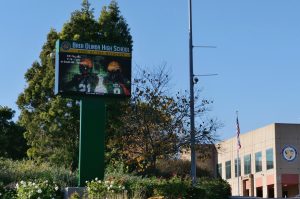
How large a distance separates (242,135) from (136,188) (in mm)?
67000

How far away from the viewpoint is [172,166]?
44531mm

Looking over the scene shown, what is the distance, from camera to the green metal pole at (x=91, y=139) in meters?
24.3

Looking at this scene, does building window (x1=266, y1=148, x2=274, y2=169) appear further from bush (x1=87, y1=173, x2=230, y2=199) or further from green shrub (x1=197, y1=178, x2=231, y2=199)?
bush (x1=87, y1=173, x2=230, y2=199)

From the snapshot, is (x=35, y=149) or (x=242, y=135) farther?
(x=242, y=135)

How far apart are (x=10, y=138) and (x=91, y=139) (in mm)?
26495

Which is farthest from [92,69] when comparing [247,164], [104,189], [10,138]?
[247,164]

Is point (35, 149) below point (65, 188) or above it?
above

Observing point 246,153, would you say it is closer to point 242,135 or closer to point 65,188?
point 242,135

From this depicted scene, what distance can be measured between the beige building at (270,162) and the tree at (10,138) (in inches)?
1121

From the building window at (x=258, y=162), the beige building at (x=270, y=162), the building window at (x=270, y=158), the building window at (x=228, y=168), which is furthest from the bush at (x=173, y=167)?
the building window at (x=228, y=168)

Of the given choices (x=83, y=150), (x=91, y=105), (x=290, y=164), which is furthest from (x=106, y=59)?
(x=290, y=164)

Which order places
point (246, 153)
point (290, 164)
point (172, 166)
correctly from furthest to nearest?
point (246, 153), point (290, 164), point (172, 166)

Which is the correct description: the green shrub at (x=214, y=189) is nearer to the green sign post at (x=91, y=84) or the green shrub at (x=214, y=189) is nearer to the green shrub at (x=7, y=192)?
the green sign post at (x=91, y=84)

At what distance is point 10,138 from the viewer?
49.6m
